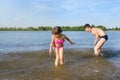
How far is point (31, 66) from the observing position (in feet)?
42.8

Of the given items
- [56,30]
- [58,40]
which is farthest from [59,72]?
[56,30]

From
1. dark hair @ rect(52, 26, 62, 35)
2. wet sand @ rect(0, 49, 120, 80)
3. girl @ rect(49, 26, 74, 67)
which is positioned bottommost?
wet sand @ rect(0, 49, 120, 80)

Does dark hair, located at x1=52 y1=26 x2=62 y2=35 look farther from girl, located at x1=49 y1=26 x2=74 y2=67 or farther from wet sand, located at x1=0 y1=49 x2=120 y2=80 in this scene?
wet sand, located at x1=0 y1=49 x2=120 y2=80

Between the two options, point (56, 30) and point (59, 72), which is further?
point (56, 30)

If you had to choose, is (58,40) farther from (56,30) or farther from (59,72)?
(59,72)

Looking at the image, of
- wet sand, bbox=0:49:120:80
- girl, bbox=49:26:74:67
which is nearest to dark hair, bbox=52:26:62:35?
girl, bbox=49:26:74:67

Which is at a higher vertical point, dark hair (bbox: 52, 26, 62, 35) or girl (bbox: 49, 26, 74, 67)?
dark hair (bbox: 52, 26, 62, 35)

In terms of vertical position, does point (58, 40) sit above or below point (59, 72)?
above

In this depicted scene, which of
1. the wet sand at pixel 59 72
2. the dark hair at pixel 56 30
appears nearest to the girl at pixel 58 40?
the dark hair at pixel 56 30

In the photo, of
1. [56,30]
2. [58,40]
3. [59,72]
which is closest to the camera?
[59,72]

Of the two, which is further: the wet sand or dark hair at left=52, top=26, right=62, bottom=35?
dark hair at left=52, top=26, right=62, bottom=35

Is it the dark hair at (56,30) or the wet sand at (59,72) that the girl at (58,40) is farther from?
the wet sand at (59,72)

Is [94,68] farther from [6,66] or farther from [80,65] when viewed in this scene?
[6,66]

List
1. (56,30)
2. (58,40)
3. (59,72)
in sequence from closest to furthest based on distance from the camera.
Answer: (59,72)
(56,30)
(58,40)
